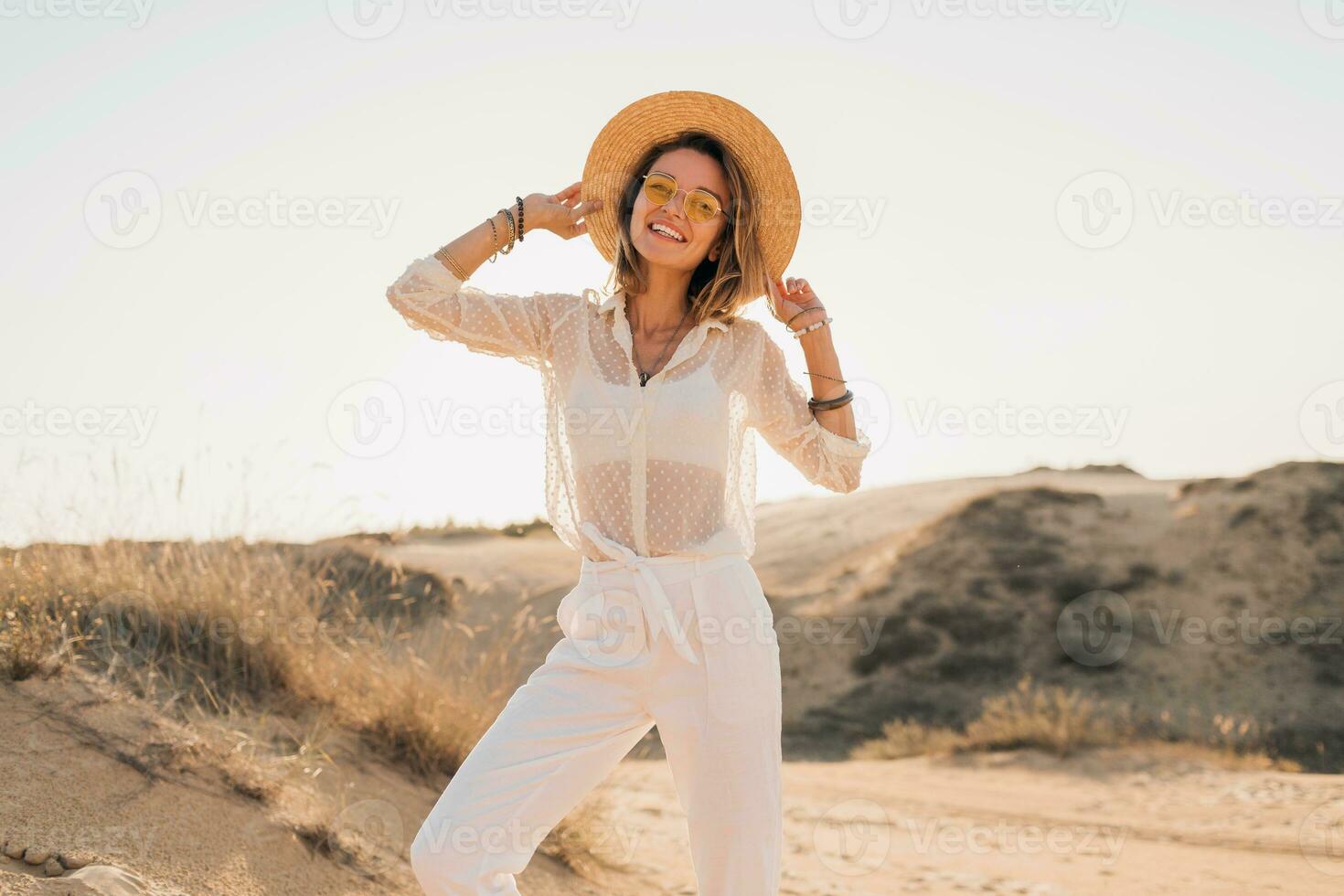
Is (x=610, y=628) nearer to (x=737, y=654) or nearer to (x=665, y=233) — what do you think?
(x=737, y=654)

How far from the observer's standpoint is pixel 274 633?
5.39 m

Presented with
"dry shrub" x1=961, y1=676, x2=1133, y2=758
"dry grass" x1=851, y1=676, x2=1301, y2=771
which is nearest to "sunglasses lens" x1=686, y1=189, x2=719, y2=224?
"dry grass" x1=851, y1=676, x2=1301, y2=771

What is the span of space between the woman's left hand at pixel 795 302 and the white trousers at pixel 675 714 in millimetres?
753

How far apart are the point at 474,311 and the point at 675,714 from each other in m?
1.14

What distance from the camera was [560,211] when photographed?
10.8ft

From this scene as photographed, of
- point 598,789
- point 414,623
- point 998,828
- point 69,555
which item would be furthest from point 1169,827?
point 414,623

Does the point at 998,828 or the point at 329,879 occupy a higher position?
the point at 329,879

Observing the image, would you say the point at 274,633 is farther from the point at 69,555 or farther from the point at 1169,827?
the point at 1169,827

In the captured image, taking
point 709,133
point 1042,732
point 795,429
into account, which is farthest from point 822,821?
point 709,133

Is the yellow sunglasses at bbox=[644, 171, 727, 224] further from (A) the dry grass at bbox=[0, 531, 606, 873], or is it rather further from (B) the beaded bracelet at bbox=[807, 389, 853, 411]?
(A) the dry grass at bbox=[0, 531, 606, 873]

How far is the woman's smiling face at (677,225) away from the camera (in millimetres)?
3078

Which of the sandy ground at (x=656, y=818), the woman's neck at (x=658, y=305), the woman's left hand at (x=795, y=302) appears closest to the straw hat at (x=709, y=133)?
the woman's left hand at (x=795, y=302)

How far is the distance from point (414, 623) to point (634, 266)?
1140 centimetres

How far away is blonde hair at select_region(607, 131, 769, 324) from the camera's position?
316 centimetres
